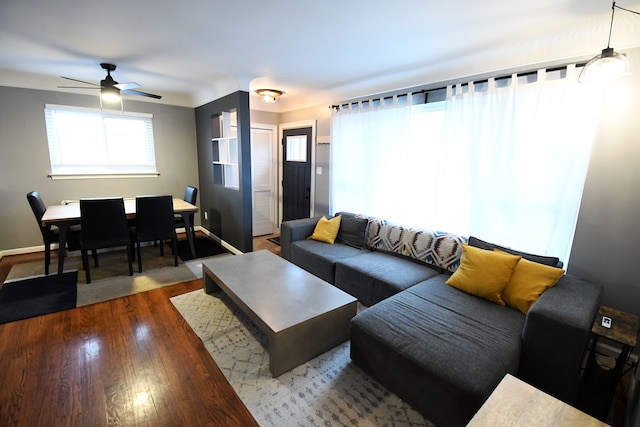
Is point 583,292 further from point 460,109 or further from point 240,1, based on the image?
point 240,1

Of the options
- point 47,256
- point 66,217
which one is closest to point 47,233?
point 47,256

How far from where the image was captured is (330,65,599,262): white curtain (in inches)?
84.9

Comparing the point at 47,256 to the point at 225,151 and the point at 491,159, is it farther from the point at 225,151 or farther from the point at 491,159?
the point at 491,159

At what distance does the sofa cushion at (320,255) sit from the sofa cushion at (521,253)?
120 cm

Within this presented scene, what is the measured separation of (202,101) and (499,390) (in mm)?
5082

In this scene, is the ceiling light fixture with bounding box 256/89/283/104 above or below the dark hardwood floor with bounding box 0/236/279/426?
above

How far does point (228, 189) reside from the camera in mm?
4258

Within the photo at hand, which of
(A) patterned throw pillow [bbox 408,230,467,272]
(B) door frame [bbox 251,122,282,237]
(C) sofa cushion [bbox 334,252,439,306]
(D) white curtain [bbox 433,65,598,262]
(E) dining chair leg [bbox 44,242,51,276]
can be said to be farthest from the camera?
(B) door frame [bbox 251,122,282,237]

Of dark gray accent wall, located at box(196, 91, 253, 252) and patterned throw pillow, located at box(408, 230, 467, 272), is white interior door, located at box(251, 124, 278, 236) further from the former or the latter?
patterned throw pillow, located at box(408, 230, 467, 272)

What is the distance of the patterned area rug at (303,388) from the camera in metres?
1.64

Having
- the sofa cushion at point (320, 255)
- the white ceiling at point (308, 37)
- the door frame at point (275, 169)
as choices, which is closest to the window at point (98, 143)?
the white ceiling at point (308, 37)

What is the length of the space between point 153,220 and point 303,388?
2.80 meters

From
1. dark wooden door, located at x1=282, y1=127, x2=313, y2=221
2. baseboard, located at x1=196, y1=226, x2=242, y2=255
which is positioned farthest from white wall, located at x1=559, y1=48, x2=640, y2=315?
baseboard, located at x1=196, y1=226, x2=242, y2=255

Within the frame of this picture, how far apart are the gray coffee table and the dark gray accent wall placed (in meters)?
1.31
